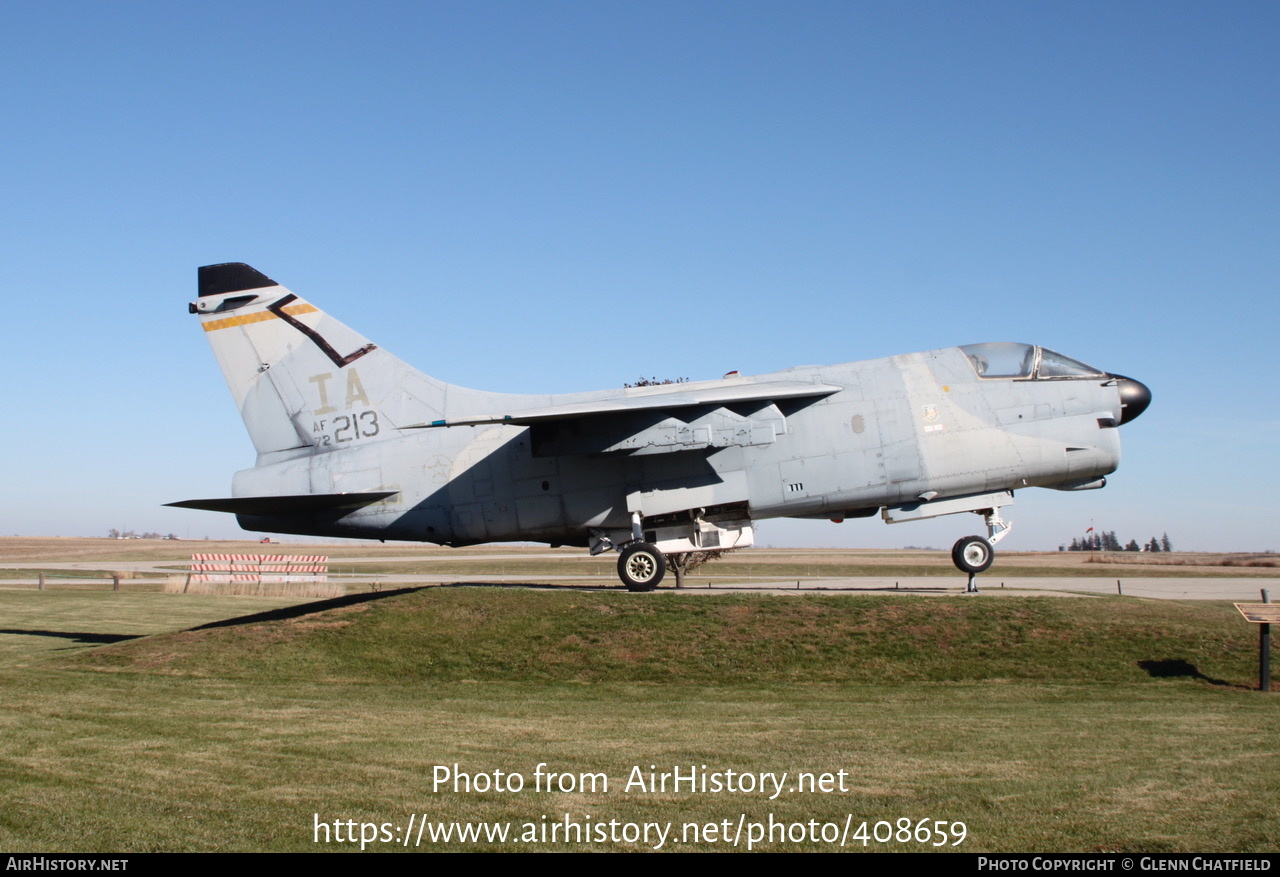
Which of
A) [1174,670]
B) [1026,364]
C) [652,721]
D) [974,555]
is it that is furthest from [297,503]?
[1174,670]

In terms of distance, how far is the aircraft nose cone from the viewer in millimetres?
19359

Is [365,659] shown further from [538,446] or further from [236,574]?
[236,574]

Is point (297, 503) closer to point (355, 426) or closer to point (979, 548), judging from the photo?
point (355, 426)

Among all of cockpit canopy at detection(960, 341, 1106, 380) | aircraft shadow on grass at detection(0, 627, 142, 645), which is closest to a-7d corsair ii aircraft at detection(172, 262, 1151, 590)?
cockpit canopy at detection(960, 341, 1106, 380)

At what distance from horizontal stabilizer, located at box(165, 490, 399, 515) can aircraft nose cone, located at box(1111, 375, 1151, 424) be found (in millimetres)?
14426

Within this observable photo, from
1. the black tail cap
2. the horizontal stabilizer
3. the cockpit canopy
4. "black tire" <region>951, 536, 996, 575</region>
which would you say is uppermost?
the black tail cap

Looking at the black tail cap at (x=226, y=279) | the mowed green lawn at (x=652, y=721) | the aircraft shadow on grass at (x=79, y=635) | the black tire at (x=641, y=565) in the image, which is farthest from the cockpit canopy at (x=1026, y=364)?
Result: the aircraft shadow on grass at (x=79, y=635)

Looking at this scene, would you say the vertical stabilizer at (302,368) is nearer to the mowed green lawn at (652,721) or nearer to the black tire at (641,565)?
the mowed green lawn at (652,721)

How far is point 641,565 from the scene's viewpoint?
19.7 m

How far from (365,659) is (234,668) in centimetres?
206

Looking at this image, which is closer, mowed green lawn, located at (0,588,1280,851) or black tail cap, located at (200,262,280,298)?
mowed green lawn, located at (0,588,1280,851)

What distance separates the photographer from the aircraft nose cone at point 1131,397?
19359mm

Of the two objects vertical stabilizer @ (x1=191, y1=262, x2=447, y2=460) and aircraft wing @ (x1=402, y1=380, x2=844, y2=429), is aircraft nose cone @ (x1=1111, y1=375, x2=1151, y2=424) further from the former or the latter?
vertical stabilizer @ (x1=191, y1=262, x2=447, y2=460)

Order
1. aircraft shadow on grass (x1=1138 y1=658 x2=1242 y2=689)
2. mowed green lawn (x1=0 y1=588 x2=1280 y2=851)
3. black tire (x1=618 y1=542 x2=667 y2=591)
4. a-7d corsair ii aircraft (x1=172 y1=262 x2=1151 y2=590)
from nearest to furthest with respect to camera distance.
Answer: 1. mowed green lawn (x1=0 y1=588 x2=1280 y2=851)
2. aircraft shadow on grass (x1=1138 y1=658 x2=1242 y2=689)
3. a-7d corsair ii aircraft (x1=172 y1=262 x2=1151 y2=590)
4. black tire (x1=618 y1=542 x2=667 y2=591)
